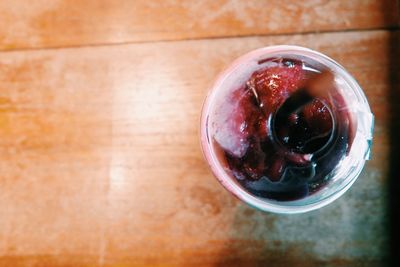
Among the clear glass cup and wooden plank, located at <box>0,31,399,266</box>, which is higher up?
the clear glass cup

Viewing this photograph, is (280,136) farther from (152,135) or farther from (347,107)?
(152,135)

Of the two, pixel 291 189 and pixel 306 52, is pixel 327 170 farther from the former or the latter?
pixel 306 52

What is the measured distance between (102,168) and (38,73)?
22 centimetres

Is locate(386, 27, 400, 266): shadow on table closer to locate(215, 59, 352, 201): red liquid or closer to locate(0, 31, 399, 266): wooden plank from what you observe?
locate(0, 31, 399, 266): wooden plank

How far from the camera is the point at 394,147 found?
692 mm

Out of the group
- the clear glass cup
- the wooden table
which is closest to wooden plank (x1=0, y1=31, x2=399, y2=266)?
the wooden table

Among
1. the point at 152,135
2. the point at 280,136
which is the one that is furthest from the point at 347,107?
the point at 152,135

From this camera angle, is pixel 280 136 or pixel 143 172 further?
pixel 143 172

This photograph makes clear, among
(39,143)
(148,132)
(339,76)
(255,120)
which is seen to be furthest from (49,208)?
(339,76)

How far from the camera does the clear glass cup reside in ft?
1.77

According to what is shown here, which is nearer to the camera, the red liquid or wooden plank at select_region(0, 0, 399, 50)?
the red liquid

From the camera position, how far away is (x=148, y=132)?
72 centimetres

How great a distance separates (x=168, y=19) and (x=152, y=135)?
22 centimetres

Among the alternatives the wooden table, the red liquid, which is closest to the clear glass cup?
the red liquid
